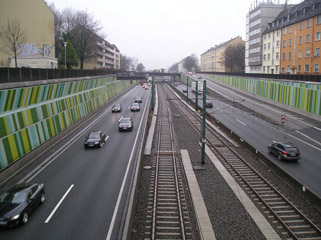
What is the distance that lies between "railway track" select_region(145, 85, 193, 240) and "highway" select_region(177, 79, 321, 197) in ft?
24.2

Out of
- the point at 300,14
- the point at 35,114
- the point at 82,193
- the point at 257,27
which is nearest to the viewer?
the point at 82,193

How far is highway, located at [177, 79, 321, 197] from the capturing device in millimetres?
21438

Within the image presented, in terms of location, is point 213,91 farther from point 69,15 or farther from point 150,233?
point 150,233

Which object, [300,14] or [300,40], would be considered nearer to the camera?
[300,40]

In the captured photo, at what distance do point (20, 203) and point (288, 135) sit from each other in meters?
27.8

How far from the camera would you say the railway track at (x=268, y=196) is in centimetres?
1412

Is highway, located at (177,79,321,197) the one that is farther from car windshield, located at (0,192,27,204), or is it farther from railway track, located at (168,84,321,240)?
car windshield, located at (0,192,27,204)

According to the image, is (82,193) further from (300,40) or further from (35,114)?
(300,40)

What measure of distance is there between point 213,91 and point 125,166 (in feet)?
200

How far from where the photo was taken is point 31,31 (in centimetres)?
4431

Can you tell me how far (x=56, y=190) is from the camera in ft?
59.0

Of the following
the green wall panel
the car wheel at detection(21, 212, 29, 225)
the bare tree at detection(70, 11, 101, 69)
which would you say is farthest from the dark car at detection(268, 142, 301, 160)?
the bare tree at detection(70, 11, 101, 69)

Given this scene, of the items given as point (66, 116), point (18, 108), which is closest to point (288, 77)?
point (66, 116)

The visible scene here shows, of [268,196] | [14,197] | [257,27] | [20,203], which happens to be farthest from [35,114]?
[257,27]
